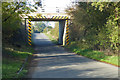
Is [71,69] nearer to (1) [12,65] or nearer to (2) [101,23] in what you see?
(1) [12,65]

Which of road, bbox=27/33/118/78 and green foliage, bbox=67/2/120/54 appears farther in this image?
green foliage, bbox=67/2/120/54

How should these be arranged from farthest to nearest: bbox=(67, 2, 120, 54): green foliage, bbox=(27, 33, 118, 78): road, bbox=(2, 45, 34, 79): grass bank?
Result: bbox=(67, 2, 120, 54): green foliage < bbox=(27, 33, 118, 78): road < bbox=(2, 45, 34, 79): grass bank

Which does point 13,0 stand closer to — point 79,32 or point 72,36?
point 79,32

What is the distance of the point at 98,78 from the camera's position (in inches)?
358

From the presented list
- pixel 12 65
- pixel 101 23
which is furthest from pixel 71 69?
pixel 101 23

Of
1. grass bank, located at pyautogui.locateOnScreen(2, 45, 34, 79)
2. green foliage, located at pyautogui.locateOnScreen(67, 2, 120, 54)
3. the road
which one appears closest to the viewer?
grass bank, located at pyautogui.locateOnScreen(2, 45, 34, 79)

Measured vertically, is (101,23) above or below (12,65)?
above

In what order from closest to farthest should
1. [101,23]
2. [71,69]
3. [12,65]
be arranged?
[71,69] → [12,65] → [101,23]

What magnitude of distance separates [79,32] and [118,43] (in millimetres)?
11800

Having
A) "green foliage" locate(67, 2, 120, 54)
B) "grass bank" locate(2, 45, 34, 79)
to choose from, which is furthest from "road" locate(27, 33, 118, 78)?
"green foliage" locate(67, 2, 120, 54)

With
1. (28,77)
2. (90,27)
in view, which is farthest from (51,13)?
(28,77)

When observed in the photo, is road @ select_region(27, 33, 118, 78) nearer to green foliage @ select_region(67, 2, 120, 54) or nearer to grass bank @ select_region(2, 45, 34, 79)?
grass bank @ select_region(2, 45, 34, 79)

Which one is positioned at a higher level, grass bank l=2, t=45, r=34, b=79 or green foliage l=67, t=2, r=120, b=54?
green foliage l=67, t=2, r=120, b=54

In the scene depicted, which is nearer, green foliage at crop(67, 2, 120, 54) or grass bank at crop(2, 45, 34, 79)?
grass bank at crop(2, 45, 34, 79)
